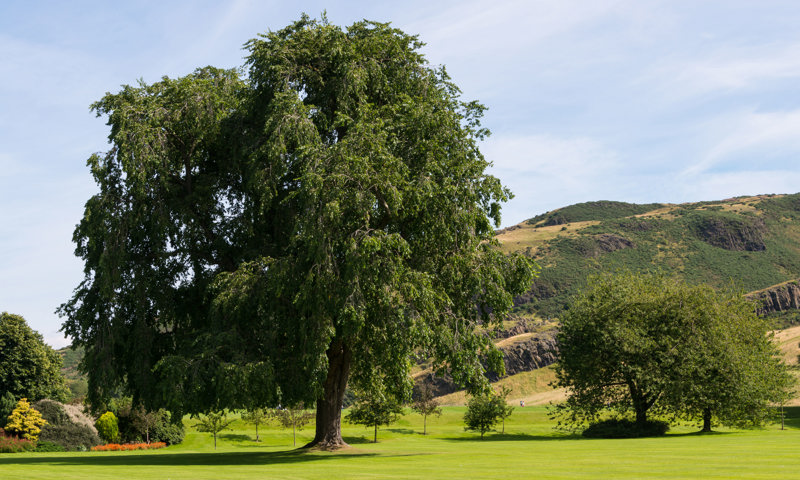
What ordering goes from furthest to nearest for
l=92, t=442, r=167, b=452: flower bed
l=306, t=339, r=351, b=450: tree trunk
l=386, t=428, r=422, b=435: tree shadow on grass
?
l=386, t=428, r=422, b=435: tree shadow on grass
l=92, t=442, r=167, b=452: flower bed
l=306, t=339, r=351, b=450: tree trunk

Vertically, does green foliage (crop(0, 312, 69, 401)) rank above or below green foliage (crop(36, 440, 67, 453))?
above

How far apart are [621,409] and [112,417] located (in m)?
36.6

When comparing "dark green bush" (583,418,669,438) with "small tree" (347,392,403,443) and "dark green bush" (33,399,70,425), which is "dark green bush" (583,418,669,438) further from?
"dark green bush" (33,399,70,425)

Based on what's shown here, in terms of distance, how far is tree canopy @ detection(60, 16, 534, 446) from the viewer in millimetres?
23969

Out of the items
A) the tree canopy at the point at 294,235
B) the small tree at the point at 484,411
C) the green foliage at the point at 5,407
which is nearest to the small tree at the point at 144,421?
the green foliage at the point at 5,407

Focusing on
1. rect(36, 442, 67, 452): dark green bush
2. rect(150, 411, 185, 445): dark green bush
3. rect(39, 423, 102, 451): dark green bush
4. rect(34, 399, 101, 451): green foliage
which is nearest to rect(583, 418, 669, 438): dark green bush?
rect(150, 411, 185, 445): dark green bush

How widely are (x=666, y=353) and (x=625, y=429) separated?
20.4 ft

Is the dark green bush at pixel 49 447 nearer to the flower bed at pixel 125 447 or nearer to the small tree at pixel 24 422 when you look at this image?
the small tree at pixel 24 422

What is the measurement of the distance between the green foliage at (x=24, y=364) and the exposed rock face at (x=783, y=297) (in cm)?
15220

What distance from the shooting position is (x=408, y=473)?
1614cm

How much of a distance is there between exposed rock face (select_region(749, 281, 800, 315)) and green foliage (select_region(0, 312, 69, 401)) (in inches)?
5992

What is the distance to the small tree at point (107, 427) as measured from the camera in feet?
→ 155

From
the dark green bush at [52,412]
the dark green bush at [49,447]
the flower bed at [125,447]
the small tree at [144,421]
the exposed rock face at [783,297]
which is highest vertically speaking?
the exposed rock face at [783,297]

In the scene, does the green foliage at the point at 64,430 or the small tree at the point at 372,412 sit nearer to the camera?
the green foliage at the point at 64,430
